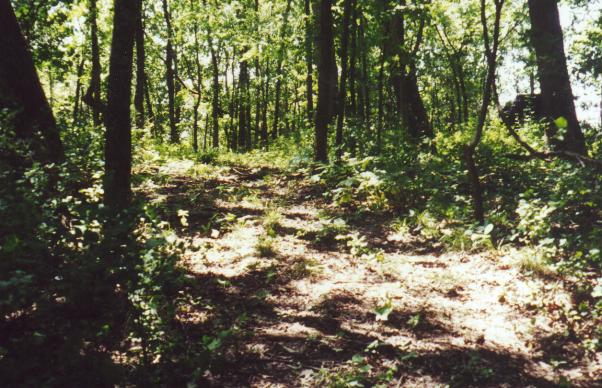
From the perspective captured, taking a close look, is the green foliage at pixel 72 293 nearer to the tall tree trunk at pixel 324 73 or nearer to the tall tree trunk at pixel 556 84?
the tall tree trunk at pixel 324 73

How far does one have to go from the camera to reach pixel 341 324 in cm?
457

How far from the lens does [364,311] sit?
4.83 m

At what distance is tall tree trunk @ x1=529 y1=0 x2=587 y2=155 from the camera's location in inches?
328

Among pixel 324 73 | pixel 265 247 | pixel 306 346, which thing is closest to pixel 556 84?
pixel 324 73

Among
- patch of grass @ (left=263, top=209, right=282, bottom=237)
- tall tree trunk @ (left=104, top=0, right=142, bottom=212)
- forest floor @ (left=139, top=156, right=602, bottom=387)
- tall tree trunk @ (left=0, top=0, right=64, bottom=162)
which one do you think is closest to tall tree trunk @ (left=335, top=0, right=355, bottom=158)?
patch of grass @ (left=263, top=209, right=282, bottom=237)

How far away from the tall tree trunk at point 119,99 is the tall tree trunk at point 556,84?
7385 mm

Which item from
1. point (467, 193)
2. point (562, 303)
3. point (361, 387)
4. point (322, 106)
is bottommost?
point (361, 387)

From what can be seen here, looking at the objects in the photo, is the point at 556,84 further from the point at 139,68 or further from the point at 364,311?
the point at 139,68

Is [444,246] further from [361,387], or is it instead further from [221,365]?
[221,365]

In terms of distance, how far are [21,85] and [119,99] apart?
5.30 ft

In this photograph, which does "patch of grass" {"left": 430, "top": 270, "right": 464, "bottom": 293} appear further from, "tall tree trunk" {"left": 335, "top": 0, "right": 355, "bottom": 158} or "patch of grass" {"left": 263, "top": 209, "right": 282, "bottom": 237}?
"tall tree trunk" {"left": 335, "top": 0, "right": 355, "bottom": 158}

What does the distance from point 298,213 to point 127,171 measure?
141 inches

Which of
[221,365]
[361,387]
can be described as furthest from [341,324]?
[221,365]

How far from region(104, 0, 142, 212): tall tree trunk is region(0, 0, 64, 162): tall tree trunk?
81 centimetres
